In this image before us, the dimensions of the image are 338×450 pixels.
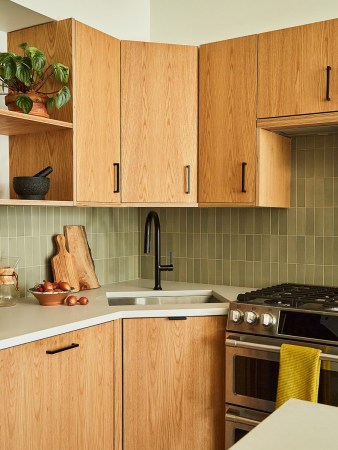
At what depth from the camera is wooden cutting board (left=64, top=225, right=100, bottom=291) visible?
115 inches

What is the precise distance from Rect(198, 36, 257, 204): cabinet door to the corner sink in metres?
0.53

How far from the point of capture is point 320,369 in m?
2.16

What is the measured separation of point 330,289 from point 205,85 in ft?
4.07

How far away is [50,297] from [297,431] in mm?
1576

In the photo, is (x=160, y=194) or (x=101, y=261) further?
(x=101, y=261)

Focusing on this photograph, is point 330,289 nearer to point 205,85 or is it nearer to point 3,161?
point 205,85

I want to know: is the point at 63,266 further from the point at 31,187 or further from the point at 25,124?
the point at 25,124

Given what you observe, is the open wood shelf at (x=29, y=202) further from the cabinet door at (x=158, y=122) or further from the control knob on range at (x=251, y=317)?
the control knob on range at (x=251, y=317)

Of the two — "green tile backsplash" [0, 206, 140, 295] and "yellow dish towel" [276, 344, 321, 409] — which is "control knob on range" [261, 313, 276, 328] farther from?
"green tile backsplash" [0, 206, 140, 295]

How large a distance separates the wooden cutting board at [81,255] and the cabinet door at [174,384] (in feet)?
1.96

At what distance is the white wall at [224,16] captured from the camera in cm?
285

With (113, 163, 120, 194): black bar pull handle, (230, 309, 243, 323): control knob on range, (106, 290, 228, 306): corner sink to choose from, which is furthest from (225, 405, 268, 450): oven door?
(113, 163, 120, 194): black bar pull handle

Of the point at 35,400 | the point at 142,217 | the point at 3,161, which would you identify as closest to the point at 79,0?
the point at 3,161

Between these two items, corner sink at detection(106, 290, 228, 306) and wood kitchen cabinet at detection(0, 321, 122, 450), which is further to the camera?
corner sink at detection(106, 290, 228, 306)
